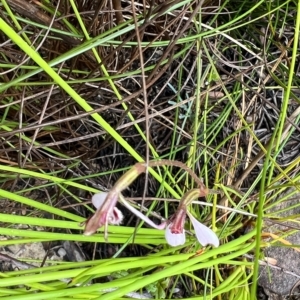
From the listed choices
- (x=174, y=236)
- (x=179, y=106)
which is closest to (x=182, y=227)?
(x=174, y=236)

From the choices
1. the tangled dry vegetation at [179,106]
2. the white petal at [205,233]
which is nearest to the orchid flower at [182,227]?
the white petal at [205,233]

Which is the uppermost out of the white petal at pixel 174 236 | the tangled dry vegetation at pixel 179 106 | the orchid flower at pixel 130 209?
the orchid flower at pixel 130 209

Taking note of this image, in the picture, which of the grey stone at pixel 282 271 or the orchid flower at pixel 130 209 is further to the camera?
the grey stone at pixel 282 271

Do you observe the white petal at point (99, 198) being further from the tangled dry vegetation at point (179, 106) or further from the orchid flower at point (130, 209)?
the tangled dry vegetation at point (179, 106)

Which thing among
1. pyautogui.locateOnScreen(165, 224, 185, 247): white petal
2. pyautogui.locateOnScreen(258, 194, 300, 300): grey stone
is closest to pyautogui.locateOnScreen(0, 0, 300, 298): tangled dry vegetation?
pyautogui.locateOnScreen(258, 194, 300, 300): grey stone

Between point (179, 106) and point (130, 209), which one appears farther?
point (179, 106)

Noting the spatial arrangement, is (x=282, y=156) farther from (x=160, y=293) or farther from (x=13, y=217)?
(x=13, y=217)

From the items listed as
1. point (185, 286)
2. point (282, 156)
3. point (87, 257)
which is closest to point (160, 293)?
point (185, 286)

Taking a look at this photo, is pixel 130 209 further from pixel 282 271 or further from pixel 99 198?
pixel 282 271

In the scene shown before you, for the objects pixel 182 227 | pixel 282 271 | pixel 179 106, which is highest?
pixel 182 227

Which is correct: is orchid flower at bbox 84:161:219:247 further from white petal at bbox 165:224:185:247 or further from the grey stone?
the grey stone

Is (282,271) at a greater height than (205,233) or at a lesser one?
lesser
